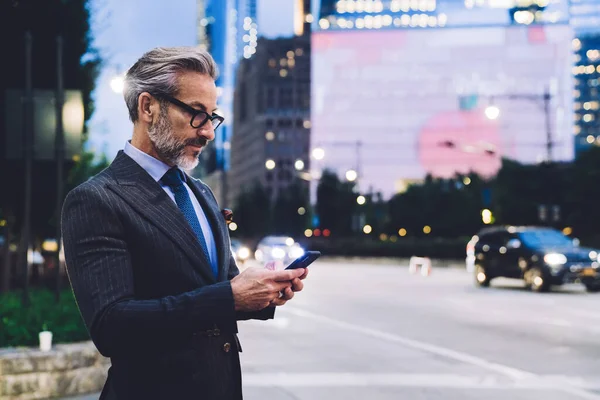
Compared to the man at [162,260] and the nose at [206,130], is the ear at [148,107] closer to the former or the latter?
the man at [162,260]

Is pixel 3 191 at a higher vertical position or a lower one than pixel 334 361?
higher

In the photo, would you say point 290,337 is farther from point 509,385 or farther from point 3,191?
point 3,191

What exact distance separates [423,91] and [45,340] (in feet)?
439

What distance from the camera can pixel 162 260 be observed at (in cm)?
258

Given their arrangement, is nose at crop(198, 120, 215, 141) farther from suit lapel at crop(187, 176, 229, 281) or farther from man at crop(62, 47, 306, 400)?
suit lapel at crop(187, 176, 229, 281)

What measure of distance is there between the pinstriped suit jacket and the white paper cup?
544 cm

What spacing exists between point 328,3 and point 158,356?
182 meters

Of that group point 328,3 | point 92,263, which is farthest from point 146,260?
point 328,3

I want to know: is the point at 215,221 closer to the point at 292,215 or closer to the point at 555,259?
the point at 555,259

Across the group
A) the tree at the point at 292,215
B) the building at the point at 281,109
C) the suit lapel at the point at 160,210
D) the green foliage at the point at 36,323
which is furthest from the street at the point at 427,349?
the building at the point at 281,109

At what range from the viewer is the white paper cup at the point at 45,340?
7.90 m

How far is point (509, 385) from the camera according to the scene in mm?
9180

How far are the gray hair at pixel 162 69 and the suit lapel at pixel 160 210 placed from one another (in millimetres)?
224

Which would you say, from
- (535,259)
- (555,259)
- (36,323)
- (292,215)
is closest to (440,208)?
(292,215)
